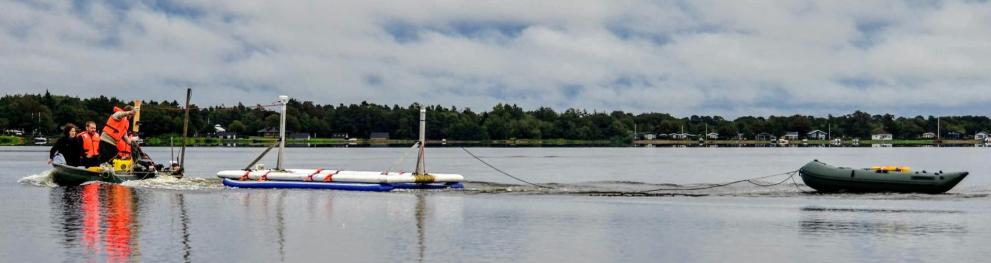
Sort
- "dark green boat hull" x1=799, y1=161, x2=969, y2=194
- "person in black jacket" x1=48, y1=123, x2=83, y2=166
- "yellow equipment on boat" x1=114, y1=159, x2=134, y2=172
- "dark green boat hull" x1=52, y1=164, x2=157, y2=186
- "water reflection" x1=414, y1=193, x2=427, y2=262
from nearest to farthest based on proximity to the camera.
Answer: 1. "water reflection" x1=414, y1=193, x2=427, y2=262
2. "dark green boat hull" x1=799, y1=161, x2=969, y2=194
3. "dark green boat hull" x1=52, y1=164, x2=157, y2=186
4. "yellow equipment on boat" x1=114, y1=159, x2=134, y2=172
5. "person in black jacket" x1=48, y1=123, x2=83, y2=166

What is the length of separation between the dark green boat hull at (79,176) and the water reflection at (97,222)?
0.49m

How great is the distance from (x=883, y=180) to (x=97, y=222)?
37145mm

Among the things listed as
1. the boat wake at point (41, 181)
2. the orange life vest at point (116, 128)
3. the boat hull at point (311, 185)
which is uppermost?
the orange life vest at point (116, 128)

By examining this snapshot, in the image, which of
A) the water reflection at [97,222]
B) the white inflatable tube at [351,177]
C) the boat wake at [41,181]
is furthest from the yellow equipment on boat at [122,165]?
the white inflatable tube at [351,177]

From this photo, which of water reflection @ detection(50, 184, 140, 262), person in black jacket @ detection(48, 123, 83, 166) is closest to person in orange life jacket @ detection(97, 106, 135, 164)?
person in black jacket @ detection(48, 123, 83, 166)

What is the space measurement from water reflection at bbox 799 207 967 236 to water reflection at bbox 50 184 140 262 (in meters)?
22.2


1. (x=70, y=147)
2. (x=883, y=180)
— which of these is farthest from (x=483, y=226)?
(x=70, y=147)

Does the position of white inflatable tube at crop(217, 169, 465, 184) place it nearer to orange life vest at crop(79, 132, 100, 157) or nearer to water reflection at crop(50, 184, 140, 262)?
water reflection at crop(50, 184, 140, 262)

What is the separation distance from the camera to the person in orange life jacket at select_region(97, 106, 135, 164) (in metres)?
63.3

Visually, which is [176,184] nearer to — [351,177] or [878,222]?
[351,177]

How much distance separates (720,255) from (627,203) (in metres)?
20.7

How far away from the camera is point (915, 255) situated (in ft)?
107

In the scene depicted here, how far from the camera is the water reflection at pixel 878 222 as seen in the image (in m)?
39.4

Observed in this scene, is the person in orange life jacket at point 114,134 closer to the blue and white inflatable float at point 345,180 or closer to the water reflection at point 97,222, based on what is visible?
the water reflection at point 97,222
